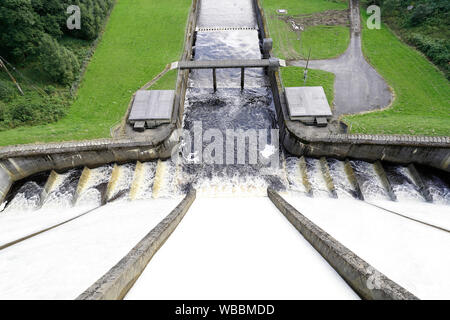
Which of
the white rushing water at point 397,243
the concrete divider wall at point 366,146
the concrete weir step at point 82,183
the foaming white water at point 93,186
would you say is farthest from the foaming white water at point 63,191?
the concrete divider wall at point 366,146

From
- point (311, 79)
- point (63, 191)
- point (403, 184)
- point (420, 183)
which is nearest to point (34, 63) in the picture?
point (63, 191)

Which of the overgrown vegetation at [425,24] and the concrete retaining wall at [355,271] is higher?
the overgrown vegetation at [425,24]

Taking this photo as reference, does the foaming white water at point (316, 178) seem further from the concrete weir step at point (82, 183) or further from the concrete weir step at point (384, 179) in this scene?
the concrete weir step at point (82, 183)

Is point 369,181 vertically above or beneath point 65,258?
beneath

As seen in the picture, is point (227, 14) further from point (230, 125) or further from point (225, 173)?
point (225, 173)

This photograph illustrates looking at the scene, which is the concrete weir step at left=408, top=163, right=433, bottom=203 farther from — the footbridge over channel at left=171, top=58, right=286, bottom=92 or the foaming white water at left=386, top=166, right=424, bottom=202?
the footbridge over channel at left=171, top=58, right=286, bottom=92
